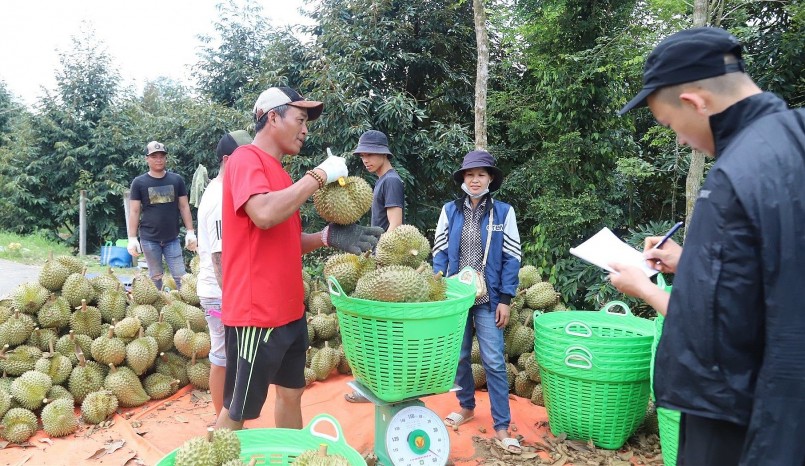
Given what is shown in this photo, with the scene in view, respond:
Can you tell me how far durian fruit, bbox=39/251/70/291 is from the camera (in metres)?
4.10

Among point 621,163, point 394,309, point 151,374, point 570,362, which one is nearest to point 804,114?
point 394,309

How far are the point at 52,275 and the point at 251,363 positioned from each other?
270 centimetres

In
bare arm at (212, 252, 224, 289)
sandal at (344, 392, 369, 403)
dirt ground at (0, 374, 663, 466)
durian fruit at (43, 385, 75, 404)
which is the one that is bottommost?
dirt ground at (0, 374, 663, 466)

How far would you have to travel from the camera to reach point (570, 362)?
3.28 meters

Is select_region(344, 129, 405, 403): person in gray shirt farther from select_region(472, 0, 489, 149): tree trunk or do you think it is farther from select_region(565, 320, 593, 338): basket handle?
select_region(472, 0, 489, 149): tree trunk

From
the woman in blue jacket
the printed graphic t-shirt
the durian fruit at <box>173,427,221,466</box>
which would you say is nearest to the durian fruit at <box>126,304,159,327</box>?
the printed graphic t-shirt

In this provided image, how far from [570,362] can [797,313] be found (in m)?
2.18

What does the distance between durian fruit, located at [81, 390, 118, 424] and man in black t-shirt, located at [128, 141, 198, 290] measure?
88.2 inches

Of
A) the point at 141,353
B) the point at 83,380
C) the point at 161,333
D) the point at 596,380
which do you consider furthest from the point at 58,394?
the point at 596,380

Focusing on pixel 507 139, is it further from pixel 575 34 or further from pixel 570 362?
pixel 570 362

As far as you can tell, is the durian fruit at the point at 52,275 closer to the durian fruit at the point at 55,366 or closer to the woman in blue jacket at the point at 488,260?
the durian fruit at the point at 55,366

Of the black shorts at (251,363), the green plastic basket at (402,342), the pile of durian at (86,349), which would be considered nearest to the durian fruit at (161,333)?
the pile of durian at (86,349)

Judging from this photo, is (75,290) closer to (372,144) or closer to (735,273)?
(372,144)

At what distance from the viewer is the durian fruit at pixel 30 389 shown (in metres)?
3.48
